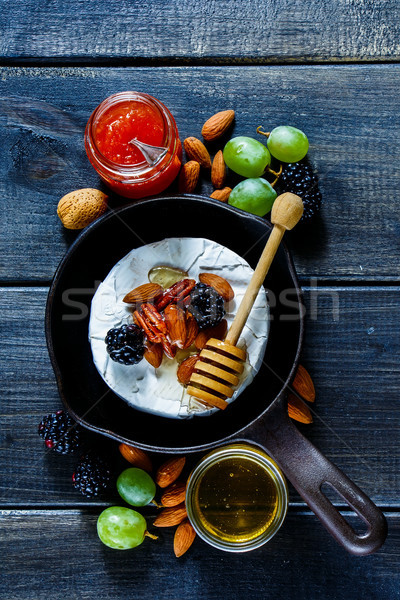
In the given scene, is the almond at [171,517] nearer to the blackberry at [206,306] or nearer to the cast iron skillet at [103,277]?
the cast iron skillet at [103,277]

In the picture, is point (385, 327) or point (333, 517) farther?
point (385, 327)

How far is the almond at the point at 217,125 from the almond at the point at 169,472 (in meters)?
0.50

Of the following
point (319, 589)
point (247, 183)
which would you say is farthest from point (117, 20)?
point (319, 589)

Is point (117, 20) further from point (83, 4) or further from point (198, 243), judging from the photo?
point (198, 243)

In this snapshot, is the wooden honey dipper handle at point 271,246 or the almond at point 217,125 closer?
the wooden honey dipper handle at point 271,246

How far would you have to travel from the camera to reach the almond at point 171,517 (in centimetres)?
86

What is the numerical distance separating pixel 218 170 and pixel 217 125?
0.23 ft

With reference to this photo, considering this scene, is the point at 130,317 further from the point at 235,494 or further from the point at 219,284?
the point at 235,494

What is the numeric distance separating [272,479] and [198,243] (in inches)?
14.4

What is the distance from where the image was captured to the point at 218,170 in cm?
88

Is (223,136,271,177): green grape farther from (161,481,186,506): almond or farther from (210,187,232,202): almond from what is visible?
(161,481,186,506): almond

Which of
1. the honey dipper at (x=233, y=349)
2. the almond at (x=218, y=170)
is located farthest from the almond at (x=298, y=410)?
the almond at (x=218, y=170)

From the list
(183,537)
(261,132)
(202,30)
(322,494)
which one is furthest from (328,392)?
(202,30)

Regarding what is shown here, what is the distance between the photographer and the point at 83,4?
91 centimetres
